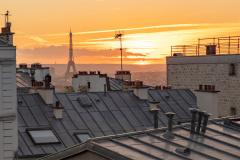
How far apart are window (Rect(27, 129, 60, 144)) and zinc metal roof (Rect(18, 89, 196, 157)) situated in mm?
269

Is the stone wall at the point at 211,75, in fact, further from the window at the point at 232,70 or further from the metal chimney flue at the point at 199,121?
the metal chimney flue at the point at 199,121

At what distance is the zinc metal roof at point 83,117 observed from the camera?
4106cm

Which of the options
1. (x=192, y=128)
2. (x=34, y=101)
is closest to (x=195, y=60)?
(x=34, y=101)

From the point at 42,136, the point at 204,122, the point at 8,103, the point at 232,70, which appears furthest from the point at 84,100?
the point at 204,122

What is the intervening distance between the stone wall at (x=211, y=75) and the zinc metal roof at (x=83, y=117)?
6635 mm

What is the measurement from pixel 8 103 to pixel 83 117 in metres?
7.22

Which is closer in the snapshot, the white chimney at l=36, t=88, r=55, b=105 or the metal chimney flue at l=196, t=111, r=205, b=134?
the metal chimney flue at l=196, t=111, r=205, b=134

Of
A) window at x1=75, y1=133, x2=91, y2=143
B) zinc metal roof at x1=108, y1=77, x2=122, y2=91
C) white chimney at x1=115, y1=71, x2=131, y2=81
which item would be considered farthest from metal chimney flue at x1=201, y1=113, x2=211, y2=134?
white chimney at x1=115, y1=71, x2=131, y2=81

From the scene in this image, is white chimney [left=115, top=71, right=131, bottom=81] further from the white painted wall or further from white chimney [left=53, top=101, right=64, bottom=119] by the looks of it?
white chimney [left=53, top=101, right=64, bottom=119]

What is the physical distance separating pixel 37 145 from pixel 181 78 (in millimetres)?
24335

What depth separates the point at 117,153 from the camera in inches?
765

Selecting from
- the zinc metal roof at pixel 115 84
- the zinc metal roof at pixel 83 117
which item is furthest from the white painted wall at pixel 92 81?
the zinc metal roof at pixel 83 117

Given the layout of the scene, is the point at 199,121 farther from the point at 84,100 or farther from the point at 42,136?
the point at 84,100

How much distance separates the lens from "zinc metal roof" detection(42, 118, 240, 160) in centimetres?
2011
